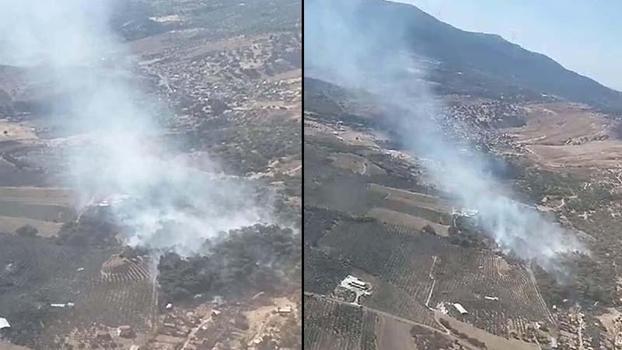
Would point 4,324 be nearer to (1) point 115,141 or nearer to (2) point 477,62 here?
(1) point 115,141

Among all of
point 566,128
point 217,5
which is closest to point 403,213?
point 566,128

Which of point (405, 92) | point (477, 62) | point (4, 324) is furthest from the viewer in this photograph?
point (405, 92)

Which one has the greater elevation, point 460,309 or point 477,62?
point 477,62

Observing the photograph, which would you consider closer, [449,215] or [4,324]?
[4,324]

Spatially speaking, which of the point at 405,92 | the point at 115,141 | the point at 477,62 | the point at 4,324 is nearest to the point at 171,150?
the point at 115,141

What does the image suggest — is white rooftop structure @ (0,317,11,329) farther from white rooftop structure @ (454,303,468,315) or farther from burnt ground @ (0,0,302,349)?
white rooftop structure @ (454,303,468,315)
